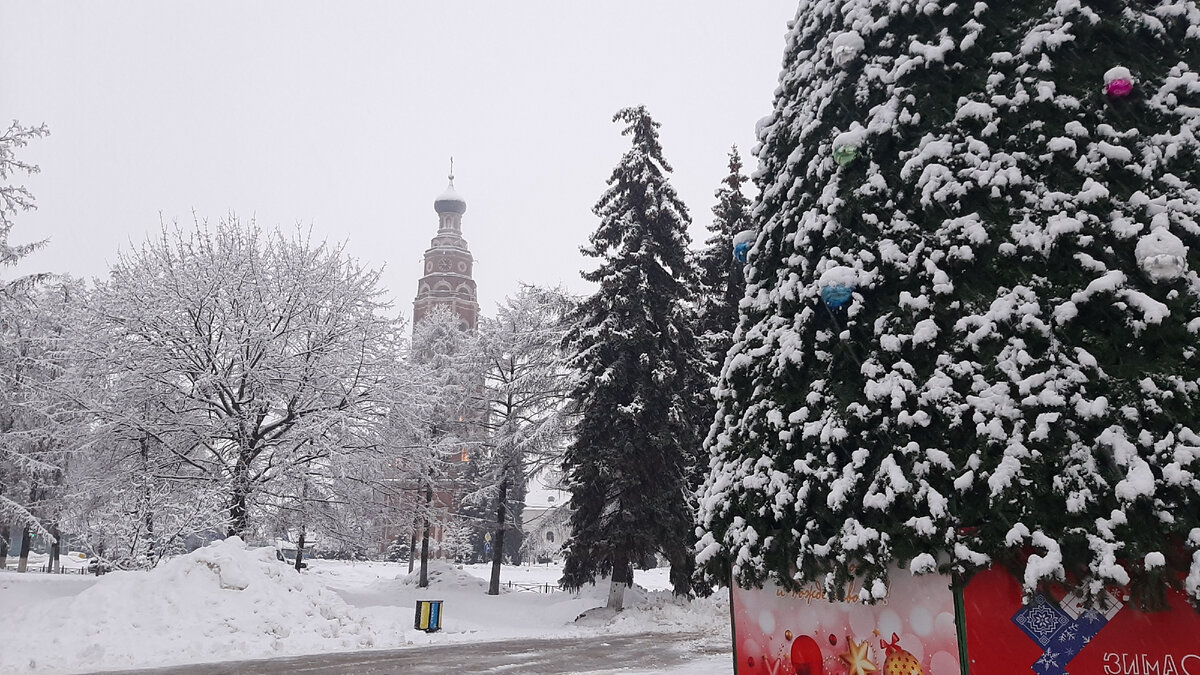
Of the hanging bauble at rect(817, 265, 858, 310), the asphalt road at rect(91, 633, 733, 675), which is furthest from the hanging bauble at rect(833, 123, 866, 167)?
the asphalt road at rect(91, 633, 733, 675)

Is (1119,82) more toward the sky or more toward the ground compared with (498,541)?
more toward the sky

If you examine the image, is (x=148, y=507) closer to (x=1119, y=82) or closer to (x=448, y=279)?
(x=1119, y=82)

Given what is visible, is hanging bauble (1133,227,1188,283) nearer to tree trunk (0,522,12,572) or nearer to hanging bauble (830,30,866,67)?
hanging bauble (830,30,866,67)

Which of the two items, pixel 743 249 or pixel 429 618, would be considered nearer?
pixel 743 249

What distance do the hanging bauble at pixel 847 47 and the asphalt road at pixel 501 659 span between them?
955 centimetres

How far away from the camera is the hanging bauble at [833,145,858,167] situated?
6.02 meters

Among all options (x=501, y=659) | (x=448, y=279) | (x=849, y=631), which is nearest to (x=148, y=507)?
(x=501, y=659)

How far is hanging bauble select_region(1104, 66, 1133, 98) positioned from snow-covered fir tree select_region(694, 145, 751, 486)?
16.5m

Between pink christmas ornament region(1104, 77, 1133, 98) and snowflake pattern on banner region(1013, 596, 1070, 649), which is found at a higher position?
pink christmas ornament region(1104, 77, 1133, 98)

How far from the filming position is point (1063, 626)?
4.77 meters

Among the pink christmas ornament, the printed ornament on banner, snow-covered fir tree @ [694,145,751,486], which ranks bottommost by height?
the printed ornament on banner

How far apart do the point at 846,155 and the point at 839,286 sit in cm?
109

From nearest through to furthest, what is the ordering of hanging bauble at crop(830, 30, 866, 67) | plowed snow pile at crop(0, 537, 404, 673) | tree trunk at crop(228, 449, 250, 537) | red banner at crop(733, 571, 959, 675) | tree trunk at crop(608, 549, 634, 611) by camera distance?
red banner at crop(733, 571, 959, 675) → hanging bauble at crop(830, 30, 866, 67) → plowed snow pile at crop(0, 537, 404, 673) → tree trunk at crop(228, 449, 250, 537) → tree trunk at crop(608, 549, 634, 611)

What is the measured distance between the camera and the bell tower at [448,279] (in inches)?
2901
